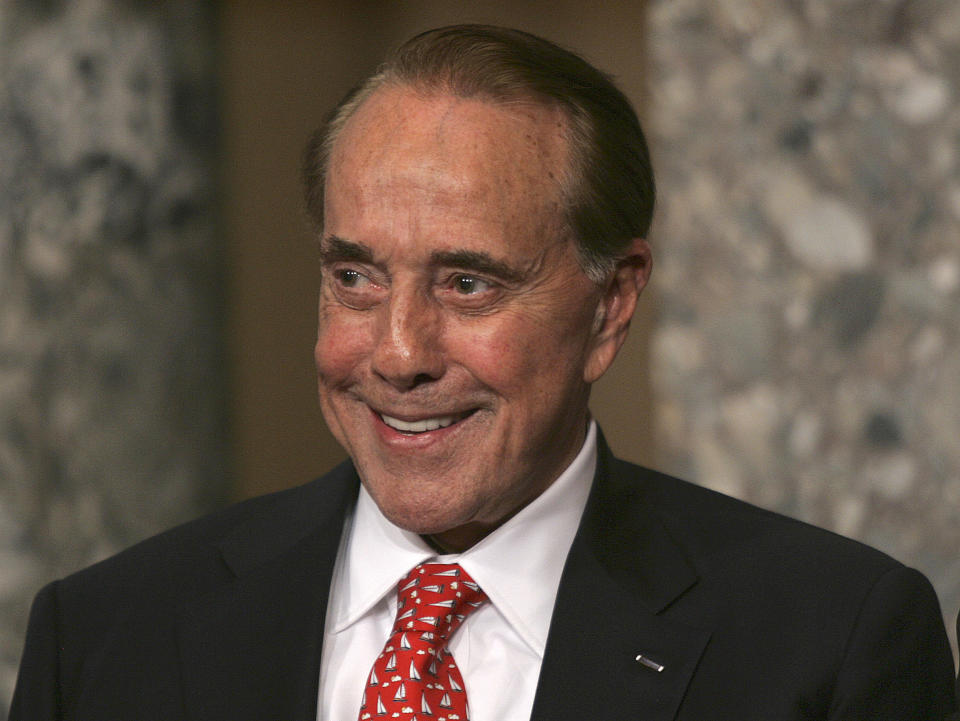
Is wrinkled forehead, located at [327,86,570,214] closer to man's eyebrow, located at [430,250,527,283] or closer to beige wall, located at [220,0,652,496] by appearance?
man's eyebrow, located at [430,250,527,283]

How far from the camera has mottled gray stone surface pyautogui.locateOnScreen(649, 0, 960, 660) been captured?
248 centimetres

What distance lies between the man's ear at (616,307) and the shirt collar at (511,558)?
0.15 meters

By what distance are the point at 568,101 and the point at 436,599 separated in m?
0.70

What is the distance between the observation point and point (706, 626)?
75.6 inches

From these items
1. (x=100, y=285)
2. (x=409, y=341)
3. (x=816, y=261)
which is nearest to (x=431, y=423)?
(x=409, y=341)

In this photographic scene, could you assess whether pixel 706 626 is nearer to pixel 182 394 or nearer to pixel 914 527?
pixel 914 527

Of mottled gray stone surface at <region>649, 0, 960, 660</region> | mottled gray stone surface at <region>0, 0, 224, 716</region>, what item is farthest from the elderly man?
mottled gray stone surface at <region>0, 0, 224, 716</region>

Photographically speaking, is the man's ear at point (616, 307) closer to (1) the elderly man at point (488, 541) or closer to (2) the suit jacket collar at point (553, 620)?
(1) the elderly man at point (488, 541)

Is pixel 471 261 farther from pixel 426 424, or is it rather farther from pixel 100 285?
pixel 100 285

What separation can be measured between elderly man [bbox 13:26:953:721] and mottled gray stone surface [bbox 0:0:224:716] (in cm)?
92

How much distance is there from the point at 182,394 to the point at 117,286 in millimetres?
332

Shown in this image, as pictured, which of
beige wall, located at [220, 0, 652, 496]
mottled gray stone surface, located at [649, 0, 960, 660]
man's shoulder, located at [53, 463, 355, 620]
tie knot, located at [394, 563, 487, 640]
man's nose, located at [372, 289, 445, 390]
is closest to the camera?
man's nose, located at [372, 289, 445, 390]

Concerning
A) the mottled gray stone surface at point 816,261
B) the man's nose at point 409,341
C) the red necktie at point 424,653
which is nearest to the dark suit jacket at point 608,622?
the red necktie at point 424,653

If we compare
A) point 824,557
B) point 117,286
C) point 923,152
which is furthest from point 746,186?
point 117,286
